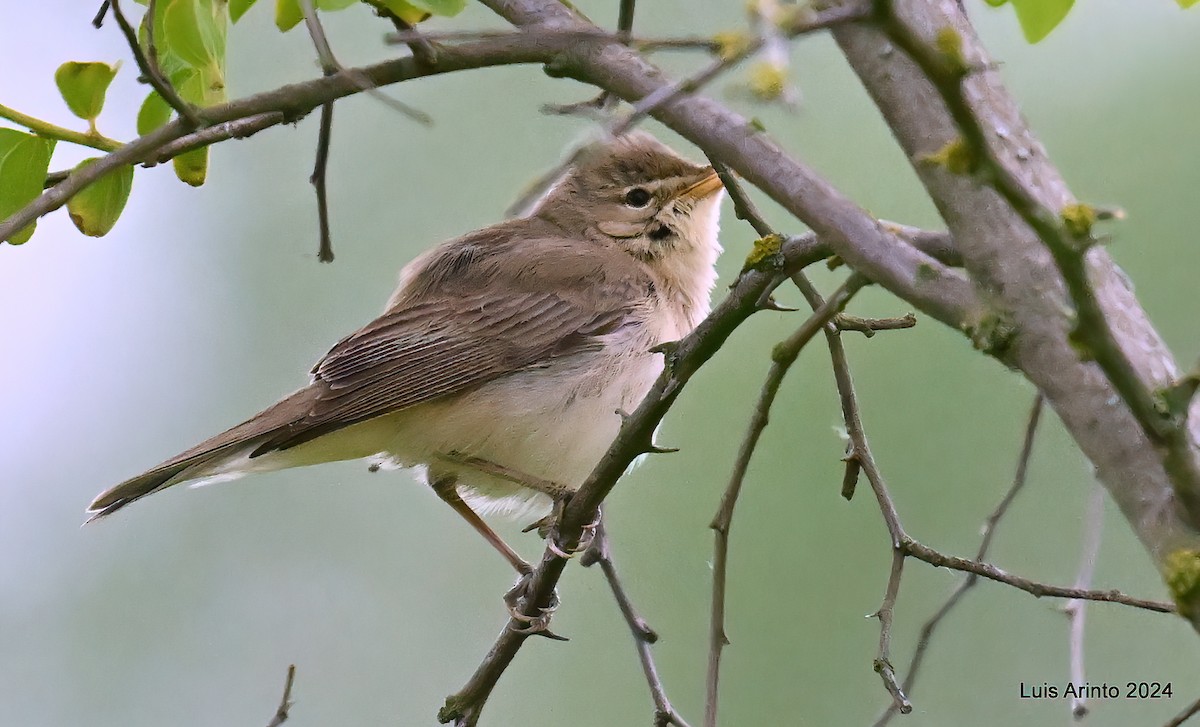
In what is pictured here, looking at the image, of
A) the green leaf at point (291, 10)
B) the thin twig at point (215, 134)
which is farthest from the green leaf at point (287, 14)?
the thin twig at point (215, 134)

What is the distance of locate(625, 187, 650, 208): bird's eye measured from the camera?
425 cm

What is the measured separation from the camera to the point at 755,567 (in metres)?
4.47

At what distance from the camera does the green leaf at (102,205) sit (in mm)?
2410

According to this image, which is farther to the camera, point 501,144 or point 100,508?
point 501,144

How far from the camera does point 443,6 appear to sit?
2.11 m

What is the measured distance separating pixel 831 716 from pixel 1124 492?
3.04 m

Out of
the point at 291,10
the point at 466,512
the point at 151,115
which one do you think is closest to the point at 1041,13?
the point at 291,10

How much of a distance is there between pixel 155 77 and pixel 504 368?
6.05ft

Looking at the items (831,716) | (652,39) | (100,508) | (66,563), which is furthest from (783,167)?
(66,563)

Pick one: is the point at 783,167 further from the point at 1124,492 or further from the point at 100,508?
the point at 100,508

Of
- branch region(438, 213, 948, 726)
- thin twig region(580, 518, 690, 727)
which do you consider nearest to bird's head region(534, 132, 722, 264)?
thin twig region(580, 518, 690, 727)

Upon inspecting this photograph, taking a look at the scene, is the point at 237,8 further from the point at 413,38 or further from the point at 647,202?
the point at 647,202

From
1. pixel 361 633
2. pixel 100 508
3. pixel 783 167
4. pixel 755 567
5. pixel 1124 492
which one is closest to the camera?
pixel 1124 492

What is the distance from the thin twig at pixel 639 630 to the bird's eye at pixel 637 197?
1506mm
